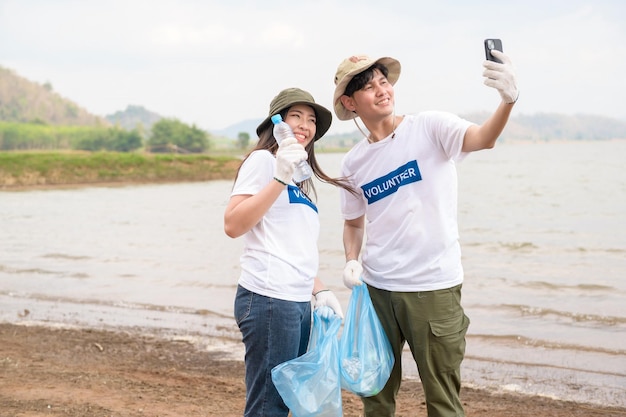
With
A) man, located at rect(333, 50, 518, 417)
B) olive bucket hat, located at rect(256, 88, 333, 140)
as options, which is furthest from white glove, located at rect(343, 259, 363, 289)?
olive bucket hat, located at rect(256, 88, 333, 140)

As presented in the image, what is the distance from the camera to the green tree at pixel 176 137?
81438 mm

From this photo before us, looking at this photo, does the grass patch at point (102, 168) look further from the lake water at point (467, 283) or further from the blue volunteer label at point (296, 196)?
the blue volunteer label at point (296, 196)

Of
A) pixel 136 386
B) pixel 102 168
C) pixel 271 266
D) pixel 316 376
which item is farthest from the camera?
pixel 102 168

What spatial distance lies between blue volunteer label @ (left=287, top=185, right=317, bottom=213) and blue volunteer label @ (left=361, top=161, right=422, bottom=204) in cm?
33

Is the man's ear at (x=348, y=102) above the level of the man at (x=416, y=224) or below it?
above

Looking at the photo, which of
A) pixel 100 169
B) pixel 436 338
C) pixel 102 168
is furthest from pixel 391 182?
pixel 102 168

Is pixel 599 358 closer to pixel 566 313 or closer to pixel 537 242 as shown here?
pixel 566 313

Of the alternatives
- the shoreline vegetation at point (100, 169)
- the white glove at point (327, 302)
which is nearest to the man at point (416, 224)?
the white glove at point (327, 302)

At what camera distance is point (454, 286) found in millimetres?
2838

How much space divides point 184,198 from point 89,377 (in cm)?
2852

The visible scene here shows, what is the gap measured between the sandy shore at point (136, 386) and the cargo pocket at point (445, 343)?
1796 millimetres

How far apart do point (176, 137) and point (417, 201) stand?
81.2 metres

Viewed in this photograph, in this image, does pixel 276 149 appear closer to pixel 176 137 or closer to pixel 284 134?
pixel 284 134

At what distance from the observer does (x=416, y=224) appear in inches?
110
